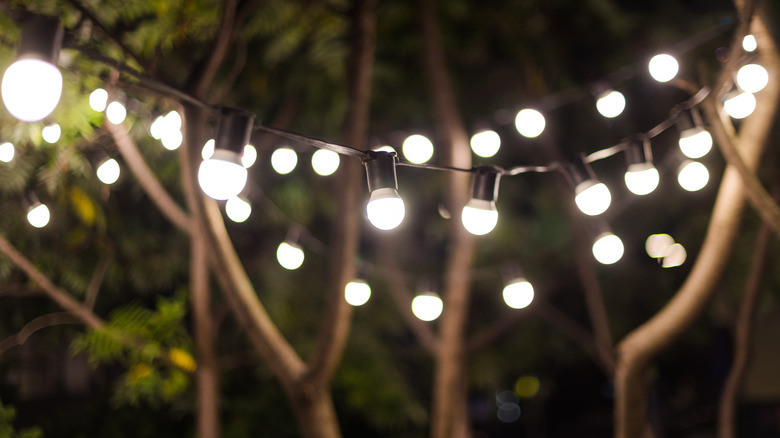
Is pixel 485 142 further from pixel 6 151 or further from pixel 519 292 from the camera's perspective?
pixel 6 151

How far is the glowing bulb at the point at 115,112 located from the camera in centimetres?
243

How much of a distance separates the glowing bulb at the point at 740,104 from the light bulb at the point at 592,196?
0.89 metres

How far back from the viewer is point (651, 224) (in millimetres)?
5219

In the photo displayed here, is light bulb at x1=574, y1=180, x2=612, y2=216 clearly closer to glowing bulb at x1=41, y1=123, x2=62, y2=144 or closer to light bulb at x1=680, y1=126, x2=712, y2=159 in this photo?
light bulb at x1=680, y1=126, x2=712, y2=159

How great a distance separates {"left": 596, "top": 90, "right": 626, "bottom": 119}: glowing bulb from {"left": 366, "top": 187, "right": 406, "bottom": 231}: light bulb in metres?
1.68

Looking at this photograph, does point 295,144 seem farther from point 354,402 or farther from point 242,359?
point 354,402

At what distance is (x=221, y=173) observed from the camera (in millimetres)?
1451

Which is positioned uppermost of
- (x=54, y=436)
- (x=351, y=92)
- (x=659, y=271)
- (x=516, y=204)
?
(x=516, y=204)

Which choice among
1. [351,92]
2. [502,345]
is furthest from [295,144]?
[502,345]

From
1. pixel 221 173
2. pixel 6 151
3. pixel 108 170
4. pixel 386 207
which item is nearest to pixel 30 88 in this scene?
pixel 221 173

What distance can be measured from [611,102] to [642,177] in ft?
2.53

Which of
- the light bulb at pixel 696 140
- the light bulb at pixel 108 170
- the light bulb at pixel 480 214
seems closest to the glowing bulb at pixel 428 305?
the light bulb at pixel 480 214

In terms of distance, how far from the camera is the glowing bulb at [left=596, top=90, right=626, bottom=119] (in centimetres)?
283

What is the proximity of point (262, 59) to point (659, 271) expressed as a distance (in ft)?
13.9
